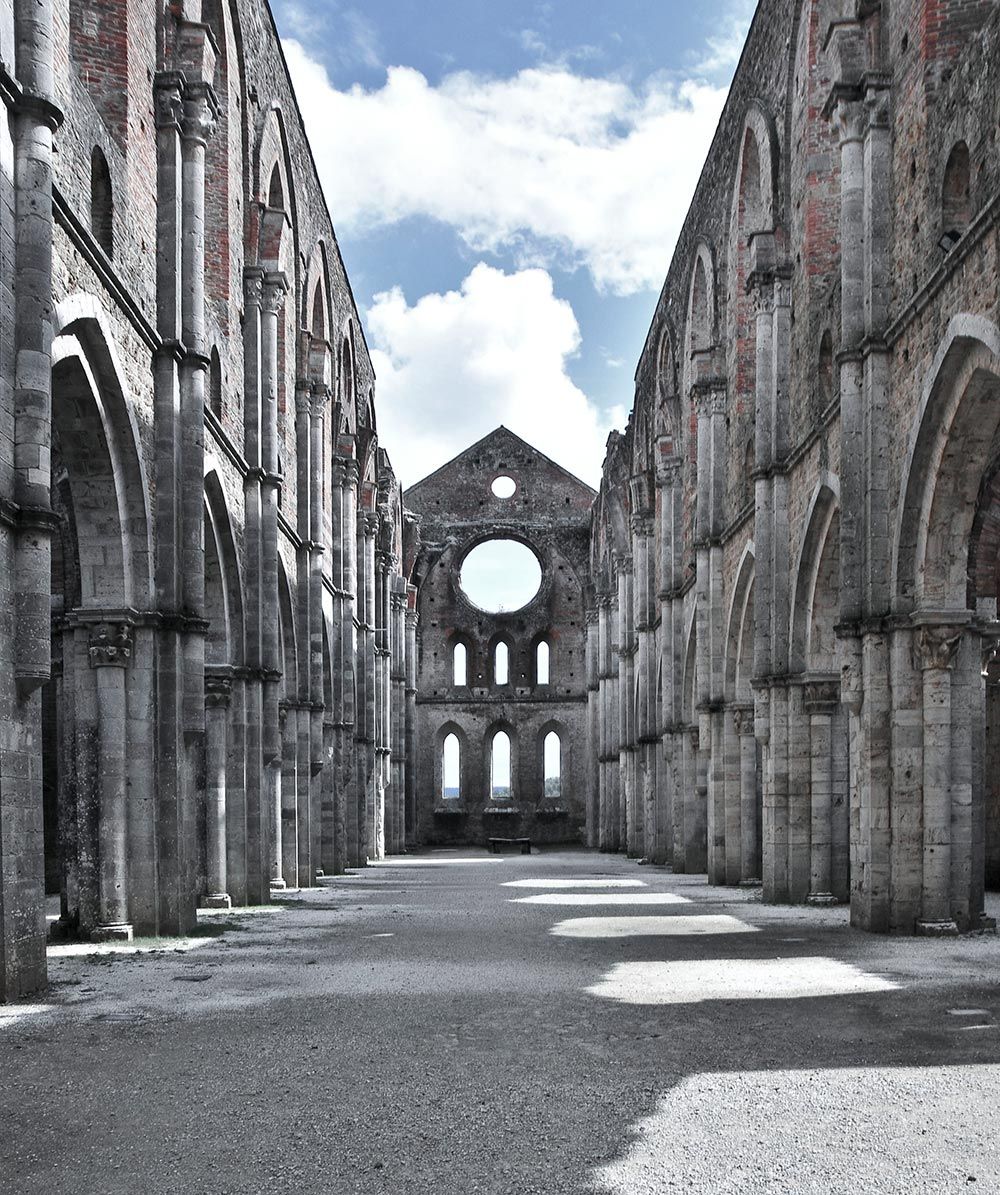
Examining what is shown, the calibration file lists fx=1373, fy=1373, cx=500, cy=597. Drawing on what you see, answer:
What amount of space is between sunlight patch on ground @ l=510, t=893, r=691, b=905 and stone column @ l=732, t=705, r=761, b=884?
8.71ft

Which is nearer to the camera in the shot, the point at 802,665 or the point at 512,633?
the point at 802,665

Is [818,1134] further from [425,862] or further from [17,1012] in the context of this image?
[425,862]

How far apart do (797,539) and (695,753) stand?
8800 mm

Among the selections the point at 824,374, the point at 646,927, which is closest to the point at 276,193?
the point at 824,374

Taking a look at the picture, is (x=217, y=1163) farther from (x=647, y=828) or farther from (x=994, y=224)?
(x=647, y=828)

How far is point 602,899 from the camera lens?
62.2ft

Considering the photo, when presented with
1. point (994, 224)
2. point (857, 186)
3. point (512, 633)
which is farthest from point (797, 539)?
point (512, 633)

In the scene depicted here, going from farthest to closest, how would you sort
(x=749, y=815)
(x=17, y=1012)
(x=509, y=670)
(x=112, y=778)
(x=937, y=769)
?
(x=509, y=670) → (x=749, y=815) → (x=937, y=769) → (x=112, y=778) → (x=17, y=1012)

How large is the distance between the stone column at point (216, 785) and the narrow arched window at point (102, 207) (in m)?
6.29

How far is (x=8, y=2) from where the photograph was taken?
9312mm

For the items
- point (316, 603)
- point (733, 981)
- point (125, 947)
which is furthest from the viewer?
point (316, 603)

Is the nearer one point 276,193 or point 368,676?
point 276,193

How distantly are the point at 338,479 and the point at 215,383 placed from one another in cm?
1217

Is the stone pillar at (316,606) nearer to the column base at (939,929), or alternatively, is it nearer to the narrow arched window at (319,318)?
the narrow arched window at (319,318)
